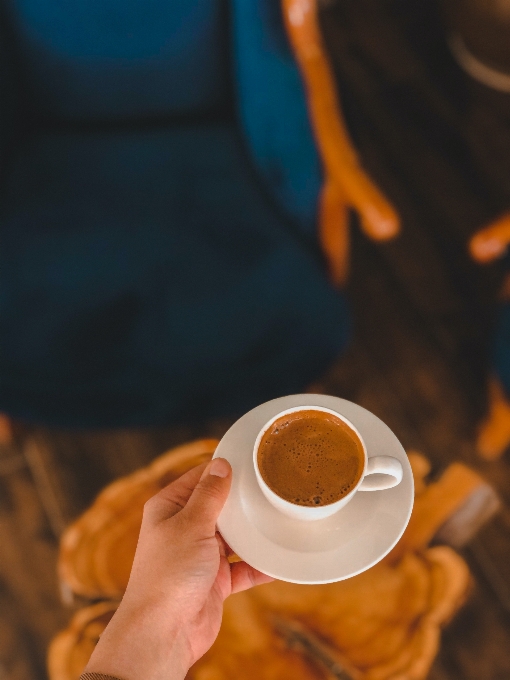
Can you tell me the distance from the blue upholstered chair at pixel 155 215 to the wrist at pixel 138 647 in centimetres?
40

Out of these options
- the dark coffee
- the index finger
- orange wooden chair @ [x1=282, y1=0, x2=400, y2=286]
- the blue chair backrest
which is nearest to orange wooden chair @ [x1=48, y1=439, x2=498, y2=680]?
the index finger

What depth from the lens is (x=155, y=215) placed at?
1.25 meters

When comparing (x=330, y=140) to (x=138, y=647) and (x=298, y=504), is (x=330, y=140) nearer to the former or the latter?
(x=298, y=504)

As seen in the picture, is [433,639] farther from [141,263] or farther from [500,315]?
[141,263]

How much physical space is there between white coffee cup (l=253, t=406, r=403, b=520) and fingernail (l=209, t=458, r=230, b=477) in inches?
1.8

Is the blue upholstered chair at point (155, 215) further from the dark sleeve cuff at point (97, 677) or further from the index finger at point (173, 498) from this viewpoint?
the dark sleeve cuff at point (97, 677)

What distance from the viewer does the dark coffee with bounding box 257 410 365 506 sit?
0.69 meters

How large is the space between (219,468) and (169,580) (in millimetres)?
149

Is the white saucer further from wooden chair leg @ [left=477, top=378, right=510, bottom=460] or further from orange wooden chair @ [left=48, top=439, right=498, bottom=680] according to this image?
wooden chair leg @ [left=477, top=378, right=510, bottom=460]

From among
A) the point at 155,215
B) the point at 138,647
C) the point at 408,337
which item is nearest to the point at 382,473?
the point at 138,647

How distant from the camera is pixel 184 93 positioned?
4.41 feet

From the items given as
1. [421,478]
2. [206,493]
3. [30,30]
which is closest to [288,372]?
[421,478]

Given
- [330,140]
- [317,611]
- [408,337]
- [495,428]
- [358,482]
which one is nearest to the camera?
[358,482]

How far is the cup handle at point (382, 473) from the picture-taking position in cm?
67
